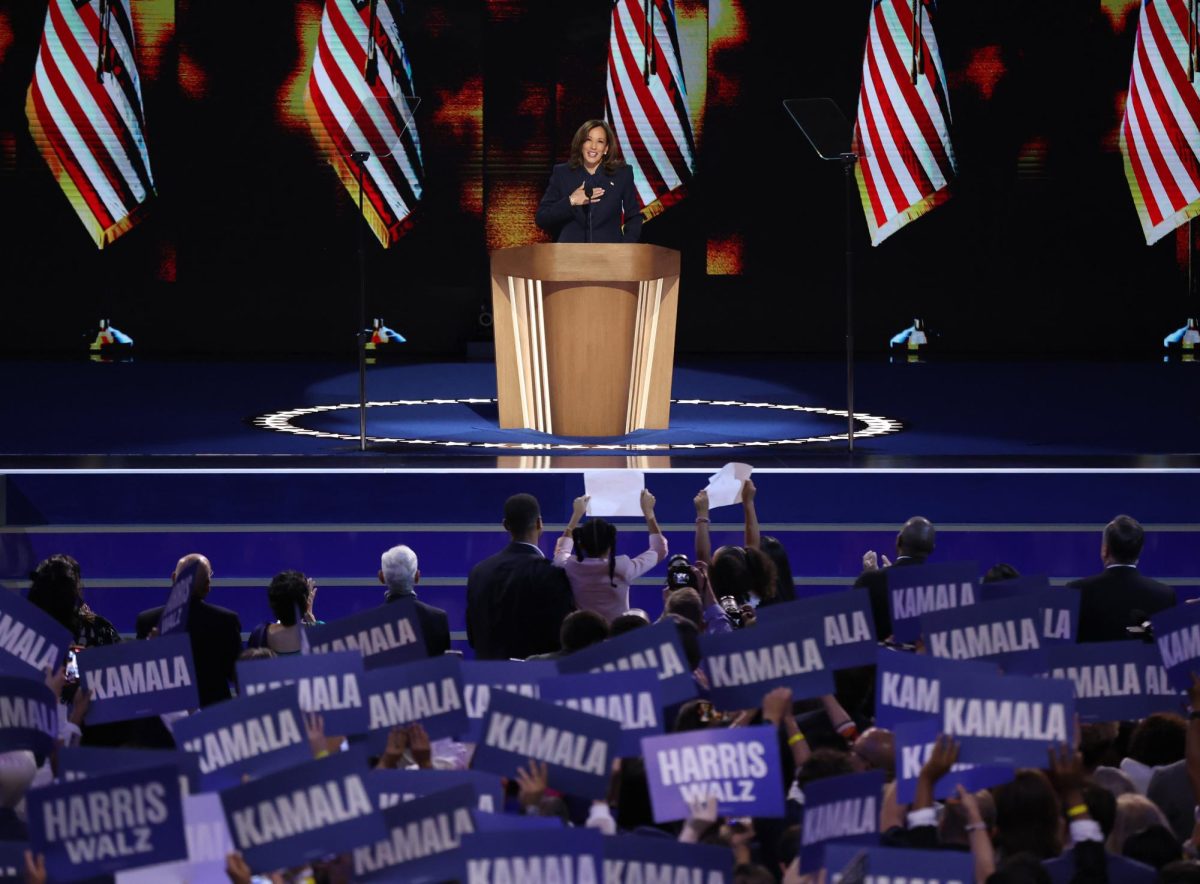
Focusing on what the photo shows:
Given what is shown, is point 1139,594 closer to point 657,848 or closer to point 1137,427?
point 657,848

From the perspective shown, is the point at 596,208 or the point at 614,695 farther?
the point at 596,208

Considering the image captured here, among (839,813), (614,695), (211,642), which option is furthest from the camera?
(211,642)

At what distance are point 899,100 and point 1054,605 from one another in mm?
11486

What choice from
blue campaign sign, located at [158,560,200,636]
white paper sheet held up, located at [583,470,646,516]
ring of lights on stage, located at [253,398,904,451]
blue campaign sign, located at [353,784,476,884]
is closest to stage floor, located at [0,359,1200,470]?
ring of lights on stage, located at [253,398,904,451]

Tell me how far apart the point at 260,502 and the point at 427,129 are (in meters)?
8.18

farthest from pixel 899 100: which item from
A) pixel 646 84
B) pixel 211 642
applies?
pixel 211 642

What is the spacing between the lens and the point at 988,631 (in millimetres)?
3959

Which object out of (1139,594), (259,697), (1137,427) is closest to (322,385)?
(1137,427)

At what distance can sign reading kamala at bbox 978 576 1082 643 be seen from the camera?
4.34 m

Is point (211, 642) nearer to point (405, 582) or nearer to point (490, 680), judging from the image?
point (405, 582)

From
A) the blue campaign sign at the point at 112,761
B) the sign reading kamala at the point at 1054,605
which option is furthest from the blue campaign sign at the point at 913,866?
the sign reading kamala at the point at 1054,605

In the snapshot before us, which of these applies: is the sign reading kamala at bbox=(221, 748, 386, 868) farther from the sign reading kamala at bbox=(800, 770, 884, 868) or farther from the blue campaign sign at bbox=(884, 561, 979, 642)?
the blue campaign sign at bbox=(884, 561, 979, 642)

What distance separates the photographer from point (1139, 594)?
522 centimetres

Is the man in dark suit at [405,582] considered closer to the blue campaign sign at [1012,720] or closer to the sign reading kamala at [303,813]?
the blue campaign sign at [1012,720]
